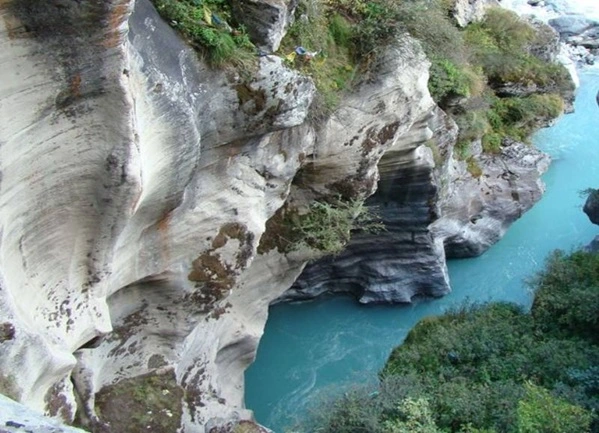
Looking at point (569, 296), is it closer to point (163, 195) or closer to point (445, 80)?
point (445, 80)

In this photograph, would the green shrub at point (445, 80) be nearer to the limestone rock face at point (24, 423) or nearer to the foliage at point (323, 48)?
the foliage at point (323, 48)

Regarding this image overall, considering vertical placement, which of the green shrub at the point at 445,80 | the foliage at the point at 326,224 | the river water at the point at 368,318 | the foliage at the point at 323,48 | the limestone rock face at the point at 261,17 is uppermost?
the limestone rock face at the point at 261,17

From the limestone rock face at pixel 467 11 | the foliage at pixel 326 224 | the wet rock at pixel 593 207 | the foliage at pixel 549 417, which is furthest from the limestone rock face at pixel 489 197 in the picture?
the foliage at pixel 549 417

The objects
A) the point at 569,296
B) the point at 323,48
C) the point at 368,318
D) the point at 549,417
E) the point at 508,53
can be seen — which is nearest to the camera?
the point at 549,417

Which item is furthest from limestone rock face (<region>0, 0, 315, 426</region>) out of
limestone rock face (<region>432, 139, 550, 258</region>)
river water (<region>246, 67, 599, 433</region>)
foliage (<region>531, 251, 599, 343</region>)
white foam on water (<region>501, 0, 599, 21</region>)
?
white foam on water (<region>501, 0, 599, 21</region>)

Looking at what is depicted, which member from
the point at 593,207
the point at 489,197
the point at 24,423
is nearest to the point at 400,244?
the point at 489,197

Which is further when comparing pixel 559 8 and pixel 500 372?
pixel 559 8

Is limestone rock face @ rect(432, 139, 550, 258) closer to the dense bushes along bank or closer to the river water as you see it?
the river water

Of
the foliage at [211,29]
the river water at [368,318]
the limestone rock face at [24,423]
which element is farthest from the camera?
the river water at [368,318]
